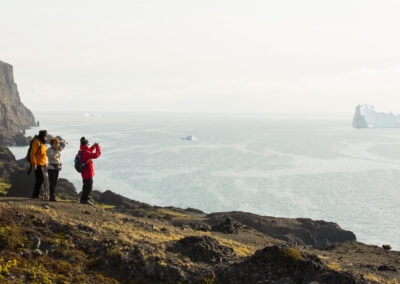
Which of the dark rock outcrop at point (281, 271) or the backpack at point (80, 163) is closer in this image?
the dark rock outcrop at point (281, 271)

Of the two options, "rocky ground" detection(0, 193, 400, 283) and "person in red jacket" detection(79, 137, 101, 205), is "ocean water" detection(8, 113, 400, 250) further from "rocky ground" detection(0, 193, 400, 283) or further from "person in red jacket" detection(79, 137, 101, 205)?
"person in red jacket" detection(79, 137, 101, 205)

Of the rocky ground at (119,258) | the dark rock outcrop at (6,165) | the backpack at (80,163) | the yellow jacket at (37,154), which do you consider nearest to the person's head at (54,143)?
the yellow jacket at (37,154)

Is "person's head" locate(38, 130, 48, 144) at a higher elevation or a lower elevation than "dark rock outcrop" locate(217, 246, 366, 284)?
higher

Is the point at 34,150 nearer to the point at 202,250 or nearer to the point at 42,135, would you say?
the point at 42,135

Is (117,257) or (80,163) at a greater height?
(80,163)

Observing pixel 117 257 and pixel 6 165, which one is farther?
pixel 6 165

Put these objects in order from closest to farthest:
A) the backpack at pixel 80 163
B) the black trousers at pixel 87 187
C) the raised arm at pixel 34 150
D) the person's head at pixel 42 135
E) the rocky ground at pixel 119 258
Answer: the rocky ground at pixel 119 258 < the person's head at pixel 42 135 < the raised arm at pixel 34 150 < the backpack at pixel 80 163 < the black trousers at pixel 87 187

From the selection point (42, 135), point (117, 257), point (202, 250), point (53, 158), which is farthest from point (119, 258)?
point (42, 135)

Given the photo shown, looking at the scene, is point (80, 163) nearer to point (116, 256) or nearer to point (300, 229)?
point (116, 256)

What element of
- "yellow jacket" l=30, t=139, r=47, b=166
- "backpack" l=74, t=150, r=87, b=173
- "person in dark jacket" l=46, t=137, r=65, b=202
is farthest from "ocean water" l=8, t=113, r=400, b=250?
"yellow jacket" l=30, t=139, r=47, b=166

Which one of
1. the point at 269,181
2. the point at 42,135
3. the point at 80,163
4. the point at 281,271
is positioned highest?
the point at 42,135

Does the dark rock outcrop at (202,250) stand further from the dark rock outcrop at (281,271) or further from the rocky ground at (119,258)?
the dark rock outcrop at (281,271)

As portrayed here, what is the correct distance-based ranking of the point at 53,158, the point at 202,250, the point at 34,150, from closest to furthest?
the point at 202,250 → the point at 34,150 → the point at 53,158

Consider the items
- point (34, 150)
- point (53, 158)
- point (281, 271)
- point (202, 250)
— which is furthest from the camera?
point (53, 158)
